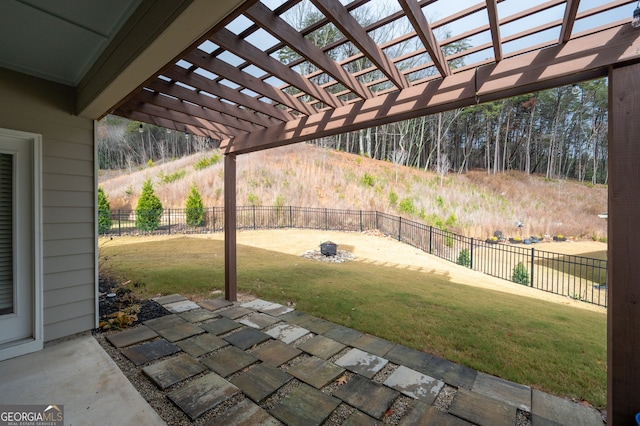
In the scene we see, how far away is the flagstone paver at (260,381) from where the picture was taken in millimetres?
1846

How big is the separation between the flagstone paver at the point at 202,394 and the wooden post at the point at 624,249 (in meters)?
2.12

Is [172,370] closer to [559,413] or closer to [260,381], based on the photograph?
[260,381]

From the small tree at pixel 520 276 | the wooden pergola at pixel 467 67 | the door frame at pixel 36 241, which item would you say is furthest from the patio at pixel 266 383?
the small tree at pixel 520 276

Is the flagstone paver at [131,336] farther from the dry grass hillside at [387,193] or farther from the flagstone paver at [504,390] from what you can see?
the dry grass hillside at [387,193]

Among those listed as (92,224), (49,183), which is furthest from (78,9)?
(92,224)

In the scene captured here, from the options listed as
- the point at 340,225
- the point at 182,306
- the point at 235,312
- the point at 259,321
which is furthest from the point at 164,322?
the point at 340,225

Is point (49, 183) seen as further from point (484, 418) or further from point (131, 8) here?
point (484, 418)

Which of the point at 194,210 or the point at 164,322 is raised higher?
the point at 194,210

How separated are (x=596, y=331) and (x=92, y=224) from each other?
5.76m

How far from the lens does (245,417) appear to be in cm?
162

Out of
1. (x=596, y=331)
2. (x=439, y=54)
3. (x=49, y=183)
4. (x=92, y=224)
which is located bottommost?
(x=596, y=331)

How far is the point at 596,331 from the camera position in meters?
3.18

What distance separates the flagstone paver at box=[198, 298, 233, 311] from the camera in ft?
11.5

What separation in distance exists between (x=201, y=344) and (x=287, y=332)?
2.74 feet
